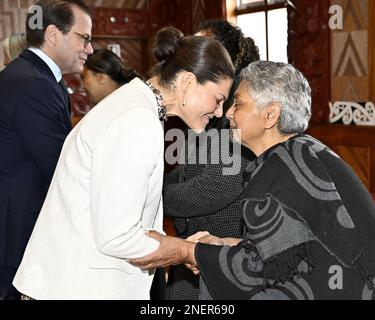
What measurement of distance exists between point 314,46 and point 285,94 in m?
4.20

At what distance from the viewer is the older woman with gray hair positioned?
169cm

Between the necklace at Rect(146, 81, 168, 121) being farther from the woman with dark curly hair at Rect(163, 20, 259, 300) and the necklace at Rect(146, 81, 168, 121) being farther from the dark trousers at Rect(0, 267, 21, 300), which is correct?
the dark trousers at Rect(0, 267, 21, 300)

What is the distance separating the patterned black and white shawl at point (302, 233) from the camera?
1692 millimetres

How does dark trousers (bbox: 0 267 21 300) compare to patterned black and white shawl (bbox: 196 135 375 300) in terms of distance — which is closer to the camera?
patterned black and white shawl (bbox: 196 135 375 300)

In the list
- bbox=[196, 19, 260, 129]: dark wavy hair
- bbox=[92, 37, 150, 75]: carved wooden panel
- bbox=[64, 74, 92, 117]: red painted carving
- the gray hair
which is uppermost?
bbox=[196, 19, 260, 129]: dark wavy hair

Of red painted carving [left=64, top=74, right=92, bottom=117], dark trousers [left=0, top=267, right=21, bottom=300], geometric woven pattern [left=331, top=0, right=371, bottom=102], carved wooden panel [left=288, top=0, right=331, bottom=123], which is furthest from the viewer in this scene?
red painted carving [left=64, top=74, right=92, bottom=117]

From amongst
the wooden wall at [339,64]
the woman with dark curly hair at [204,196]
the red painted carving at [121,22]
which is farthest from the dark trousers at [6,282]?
the red painted carving at [121,22]

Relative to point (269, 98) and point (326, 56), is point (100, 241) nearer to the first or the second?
point (269, 98)

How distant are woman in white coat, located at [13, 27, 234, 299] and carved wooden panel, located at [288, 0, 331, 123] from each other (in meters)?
4.04

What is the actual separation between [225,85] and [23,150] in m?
0.90

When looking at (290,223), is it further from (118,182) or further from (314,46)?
(314,46)

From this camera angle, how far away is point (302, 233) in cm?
170

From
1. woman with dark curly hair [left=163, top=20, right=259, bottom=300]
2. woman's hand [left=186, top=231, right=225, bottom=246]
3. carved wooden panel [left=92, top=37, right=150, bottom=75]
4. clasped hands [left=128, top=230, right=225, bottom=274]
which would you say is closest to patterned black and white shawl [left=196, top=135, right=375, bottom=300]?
clasped hands [left=128, top=230, right=225, bottom=274]

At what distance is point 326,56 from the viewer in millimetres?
5703
